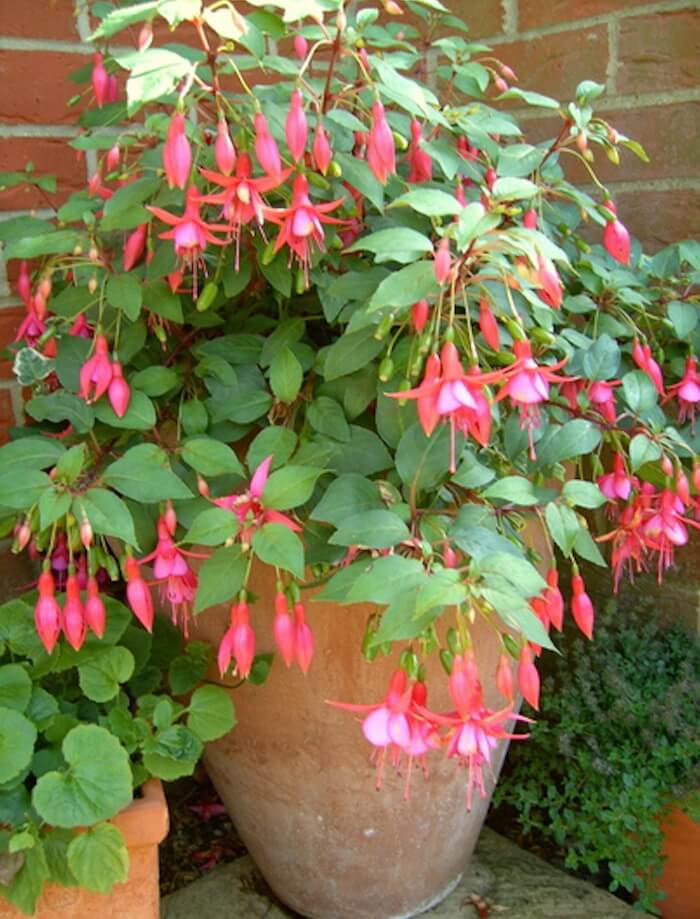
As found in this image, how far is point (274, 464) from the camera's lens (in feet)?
3.01

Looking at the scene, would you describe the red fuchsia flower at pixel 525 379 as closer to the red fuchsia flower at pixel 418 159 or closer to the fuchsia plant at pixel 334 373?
the fuchsia plant at pixel 334 373

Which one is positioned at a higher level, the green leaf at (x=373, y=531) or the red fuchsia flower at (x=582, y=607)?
the green leaf at (x=373, y=531)

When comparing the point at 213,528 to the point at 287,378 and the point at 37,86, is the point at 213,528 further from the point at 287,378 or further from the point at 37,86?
the point at 37,86

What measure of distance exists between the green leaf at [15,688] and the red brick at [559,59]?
44.5 inches

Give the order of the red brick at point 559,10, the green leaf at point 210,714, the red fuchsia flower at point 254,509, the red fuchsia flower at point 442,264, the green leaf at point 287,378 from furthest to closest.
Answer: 1. the red brick at point 559,10
2. the green leaf at point 210,714
3. the green leaf at point 287,378
4. the red fuchsia flower at point 254,509
5. the red fuchsia flower at point 442,264

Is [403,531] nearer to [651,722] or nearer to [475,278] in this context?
[475,278]

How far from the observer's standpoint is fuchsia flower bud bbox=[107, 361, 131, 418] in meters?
0.92

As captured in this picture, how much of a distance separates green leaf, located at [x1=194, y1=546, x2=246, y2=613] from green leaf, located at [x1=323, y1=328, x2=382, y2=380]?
0.18m

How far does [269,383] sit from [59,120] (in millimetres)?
597

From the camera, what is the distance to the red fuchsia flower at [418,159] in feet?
3.25

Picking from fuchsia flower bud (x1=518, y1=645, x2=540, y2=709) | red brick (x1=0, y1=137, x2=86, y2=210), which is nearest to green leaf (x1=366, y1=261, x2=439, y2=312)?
fuchsia flower bud (x1=518, y1=645, x2=540, y2=709)

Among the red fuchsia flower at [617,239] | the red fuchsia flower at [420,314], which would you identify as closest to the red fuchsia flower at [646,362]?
the red fuchsia flower at [617,239]

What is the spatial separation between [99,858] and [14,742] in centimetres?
13

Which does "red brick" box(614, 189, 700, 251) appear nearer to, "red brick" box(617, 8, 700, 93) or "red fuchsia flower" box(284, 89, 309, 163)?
"red brick" box(617, 8, 700, 93)
